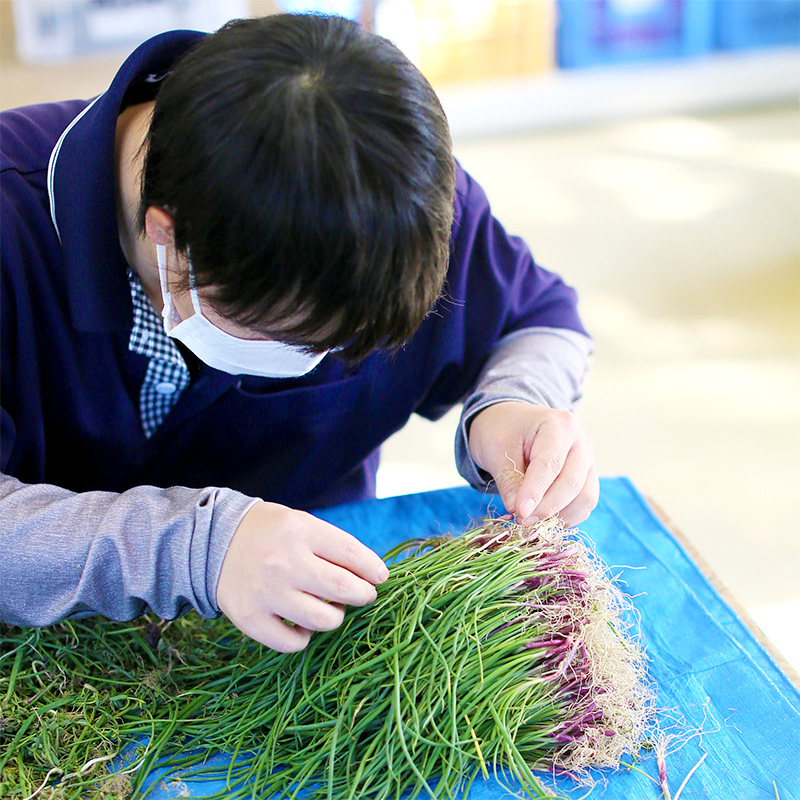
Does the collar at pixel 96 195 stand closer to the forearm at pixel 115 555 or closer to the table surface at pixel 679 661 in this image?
the forearm at pixel 115 555

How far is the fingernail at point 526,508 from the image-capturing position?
88 cm

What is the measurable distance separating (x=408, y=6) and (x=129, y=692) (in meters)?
2.94

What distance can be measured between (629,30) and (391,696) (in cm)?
352

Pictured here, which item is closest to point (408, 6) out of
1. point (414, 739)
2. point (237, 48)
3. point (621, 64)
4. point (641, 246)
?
point (621, 64)

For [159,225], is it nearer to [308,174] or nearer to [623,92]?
[308,174]

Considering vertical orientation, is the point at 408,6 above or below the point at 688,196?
above

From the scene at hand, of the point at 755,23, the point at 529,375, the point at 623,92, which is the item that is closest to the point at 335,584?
the point at 529,375

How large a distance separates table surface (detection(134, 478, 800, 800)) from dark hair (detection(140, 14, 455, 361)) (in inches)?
17.4

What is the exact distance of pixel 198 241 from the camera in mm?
666

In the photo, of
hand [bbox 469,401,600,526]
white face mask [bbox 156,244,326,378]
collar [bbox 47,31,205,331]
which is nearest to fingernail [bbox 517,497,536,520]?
hand [bbox 469,401,600,526]

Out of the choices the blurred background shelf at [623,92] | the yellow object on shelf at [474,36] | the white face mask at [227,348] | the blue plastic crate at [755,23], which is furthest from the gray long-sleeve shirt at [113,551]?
the blue plastic crate at [755,23]

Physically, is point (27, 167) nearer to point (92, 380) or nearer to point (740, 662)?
point (92, 380)

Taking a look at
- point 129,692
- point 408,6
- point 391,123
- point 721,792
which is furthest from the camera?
point 408,6

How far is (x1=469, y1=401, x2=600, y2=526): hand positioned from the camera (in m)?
0.90
